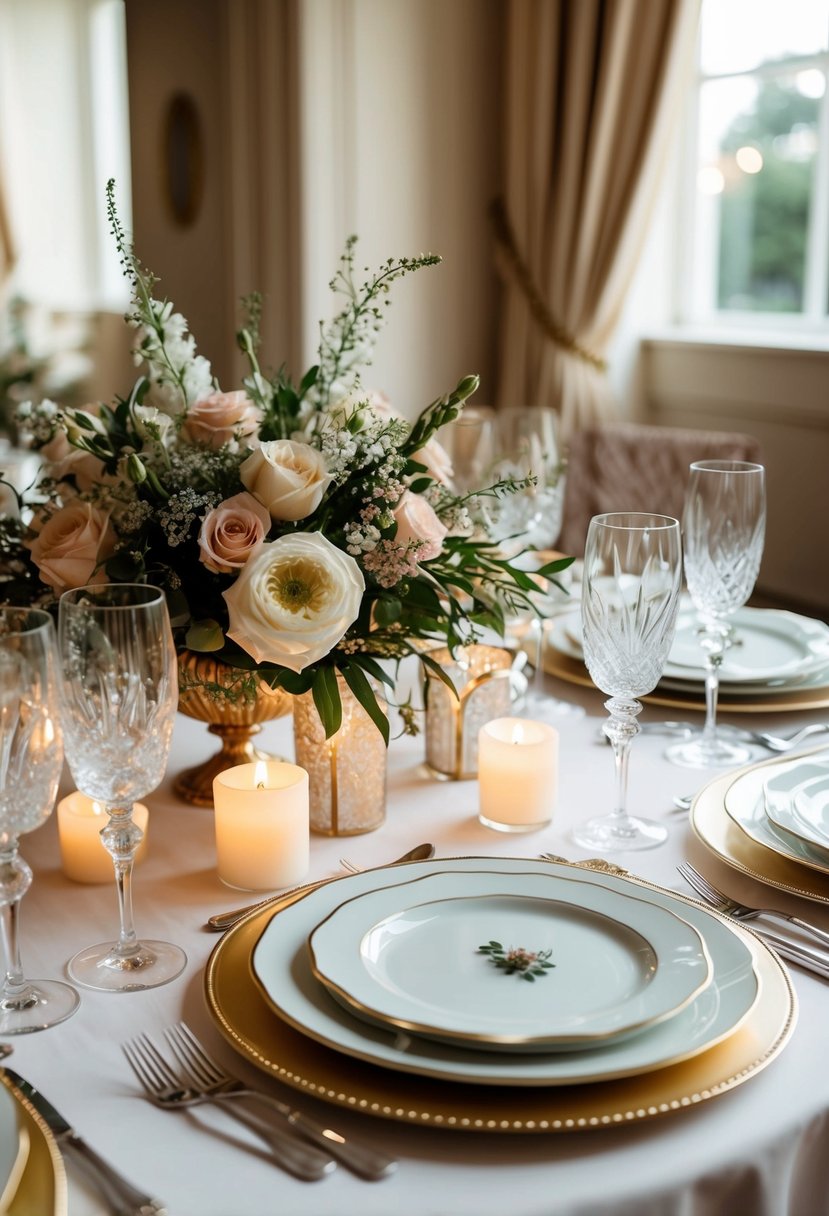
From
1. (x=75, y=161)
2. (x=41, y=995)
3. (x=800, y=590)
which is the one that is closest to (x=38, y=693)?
(x=41, y=995)

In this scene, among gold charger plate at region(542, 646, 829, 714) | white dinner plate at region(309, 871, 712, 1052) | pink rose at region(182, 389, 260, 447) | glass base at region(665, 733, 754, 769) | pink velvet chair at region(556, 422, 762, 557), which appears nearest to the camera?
white dinner plate at region(309, 871, 712, 1052)

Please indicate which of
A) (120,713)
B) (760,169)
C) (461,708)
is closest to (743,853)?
(461,708)

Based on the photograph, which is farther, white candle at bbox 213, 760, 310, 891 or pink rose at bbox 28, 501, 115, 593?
pink rose at bbox 28, 501, 115, 593

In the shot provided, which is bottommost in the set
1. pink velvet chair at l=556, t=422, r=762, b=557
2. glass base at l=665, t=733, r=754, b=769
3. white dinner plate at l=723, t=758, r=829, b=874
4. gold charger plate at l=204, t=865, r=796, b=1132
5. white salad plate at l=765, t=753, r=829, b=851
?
glass base at l=665, t=733, r=754, b=769

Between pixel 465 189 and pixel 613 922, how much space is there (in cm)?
318

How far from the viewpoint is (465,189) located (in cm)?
366

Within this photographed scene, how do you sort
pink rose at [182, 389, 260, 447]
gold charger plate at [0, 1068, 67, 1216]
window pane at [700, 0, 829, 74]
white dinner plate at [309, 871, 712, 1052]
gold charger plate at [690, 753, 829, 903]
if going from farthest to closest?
window pane at [700, 0, 829, 74] < pink rose at [182, 389, 260, 447] < gold charger plate at [690, 753, 829, 903] < white dinner plate at [309, 871, 712, 1052] < gold charger plate at [0, 1068, 67, 1216]

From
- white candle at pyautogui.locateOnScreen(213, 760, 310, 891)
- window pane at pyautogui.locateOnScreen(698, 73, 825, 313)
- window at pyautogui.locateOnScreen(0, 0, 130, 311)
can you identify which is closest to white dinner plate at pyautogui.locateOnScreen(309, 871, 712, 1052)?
white candle at pyautogui.locateOnScreen(213, 760, 310, 891)

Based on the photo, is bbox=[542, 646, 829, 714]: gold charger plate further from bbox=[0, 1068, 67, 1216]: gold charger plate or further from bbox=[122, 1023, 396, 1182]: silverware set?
bbox=[0, 1068, 67, 1216]: gold charger plate

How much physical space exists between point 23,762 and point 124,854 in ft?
0.42

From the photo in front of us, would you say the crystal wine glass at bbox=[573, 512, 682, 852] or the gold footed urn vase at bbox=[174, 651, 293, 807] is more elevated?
the crystal wine glass at bbox=[573, 512, 682, 852]

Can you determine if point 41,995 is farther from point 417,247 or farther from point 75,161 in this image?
point 75,161

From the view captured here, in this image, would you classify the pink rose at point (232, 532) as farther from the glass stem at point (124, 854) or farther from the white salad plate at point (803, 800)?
the white salad plate at point (803, 800)

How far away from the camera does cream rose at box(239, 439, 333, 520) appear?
1033 millimetres
